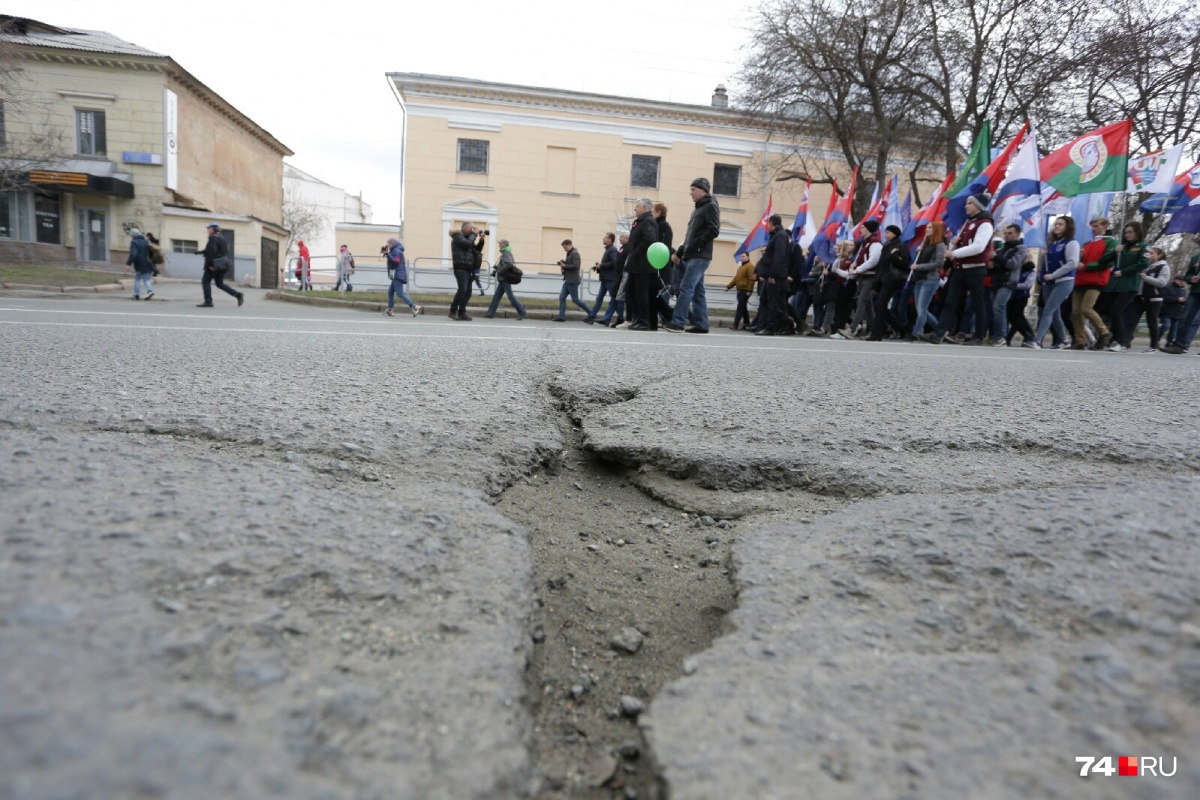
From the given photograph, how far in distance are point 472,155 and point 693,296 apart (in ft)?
63.4

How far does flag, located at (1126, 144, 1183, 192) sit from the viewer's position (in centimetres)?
1053

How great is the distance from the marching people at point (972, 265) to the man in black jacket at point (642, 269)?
157 inches

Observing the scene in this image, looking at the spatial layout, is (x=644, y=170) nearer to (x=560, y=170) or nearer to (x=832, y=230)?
(x=560, y=170)

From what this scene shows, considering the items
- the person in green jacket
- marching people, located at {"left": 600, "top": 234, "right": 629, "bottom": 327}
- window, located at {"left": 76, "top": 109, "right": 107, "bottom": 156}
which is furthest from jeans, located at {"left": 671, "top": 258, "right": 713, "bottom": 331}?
window, located at {"left": 76, "top": 109, "right": 107, "bottom": 156}

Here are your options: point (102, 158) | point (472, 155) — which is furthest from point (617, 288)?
point (102, 158)

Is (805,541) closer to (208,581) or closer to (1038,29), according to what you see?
(208,581)

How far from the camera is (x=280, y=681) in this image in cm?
86

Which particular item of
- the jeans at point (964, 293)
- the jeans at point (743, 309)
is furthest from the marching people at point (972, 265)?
the jeans at point (743, 309)

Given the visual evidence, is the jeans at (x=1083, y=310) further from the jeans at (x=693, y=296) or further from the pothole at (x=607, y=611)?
the pothole at (x=607, y=611)

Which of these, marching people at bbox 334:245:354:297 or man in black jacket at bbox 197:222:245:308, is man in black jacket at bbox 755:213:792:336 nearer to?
man in black jacket at bbox 197:222:245:308

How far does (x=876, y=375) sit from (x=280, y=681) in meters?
3.86

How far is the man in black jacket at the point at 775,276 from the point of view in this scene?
1043 cm

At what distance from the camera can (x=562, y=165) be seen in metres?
26.4

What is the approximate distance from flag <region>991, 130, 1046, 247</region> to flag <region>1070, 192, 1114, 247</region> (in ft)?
4.23
